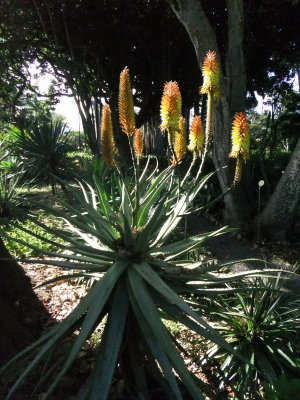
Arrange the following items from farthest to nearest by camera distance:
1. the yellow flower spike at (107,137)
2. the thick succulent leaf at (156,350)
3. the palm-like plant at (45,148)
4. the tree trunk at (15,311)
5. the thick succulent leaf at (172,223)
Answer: the palm-like plant at (45,148) < the yellow flower spike at (107,137) < the thick succulent leaf at (172,223) < the tree trunk at (15,311) < the thick succulent leaf at (156,350)

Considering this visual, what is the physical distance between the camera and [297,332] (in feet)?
9.37

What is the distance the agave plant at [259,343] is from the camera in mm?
2541

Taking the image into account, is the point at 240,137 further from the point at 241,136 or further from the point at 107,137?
the point at 107,137

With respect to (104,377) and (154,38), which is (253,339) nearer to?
(104,377)

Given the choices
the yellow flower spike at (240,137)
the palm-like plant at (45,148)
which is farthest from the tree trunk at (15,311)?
the palm-like plant at (45,148)

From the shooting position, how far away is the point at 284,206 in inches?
224

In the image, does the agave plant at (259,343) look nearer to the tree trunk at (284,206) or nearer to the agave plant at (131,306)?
the agave plant at (131,306)

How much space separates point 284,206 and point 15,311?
4615 mm

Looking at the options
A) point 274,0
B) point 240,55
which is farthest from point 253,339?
point 274,0

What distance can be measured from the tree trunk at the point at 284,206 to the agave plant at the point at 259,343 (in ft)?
9.40

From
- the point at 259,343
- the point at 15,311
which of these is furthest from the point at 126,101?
the point at 259,343

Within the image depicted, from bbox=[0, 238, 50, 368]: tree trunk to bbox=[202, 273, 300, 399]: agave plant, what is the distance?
1325 mm

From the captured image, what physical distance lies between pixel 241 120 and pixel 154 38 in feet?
35.6

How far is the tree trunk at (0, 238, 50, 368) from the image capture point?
2.12m
